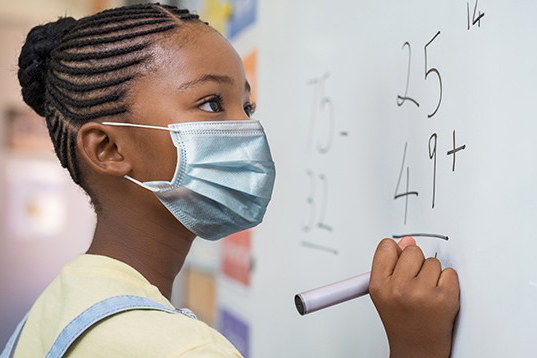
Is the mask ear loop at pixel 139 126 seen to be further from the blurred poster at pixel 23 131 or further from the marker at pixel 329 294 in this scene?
the blurred poster at pixel 23 131

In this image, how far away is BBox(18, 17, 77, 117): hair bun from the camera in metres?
0.74

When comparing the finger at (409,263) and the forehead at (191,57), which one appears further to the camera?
the forehead at (191,57)

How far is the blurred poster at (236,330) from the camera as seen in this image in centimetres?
119

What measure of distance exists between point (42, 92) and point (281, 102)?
0.41 metres

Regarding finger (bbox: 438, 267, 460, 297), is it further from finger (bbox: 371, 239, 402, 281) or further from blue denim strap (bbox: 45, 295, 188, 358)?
blue denim strap (bbox: 45, 295, 188, 358)

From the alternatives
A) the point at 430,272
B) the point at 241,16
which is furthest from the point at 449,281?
the point at 241,16

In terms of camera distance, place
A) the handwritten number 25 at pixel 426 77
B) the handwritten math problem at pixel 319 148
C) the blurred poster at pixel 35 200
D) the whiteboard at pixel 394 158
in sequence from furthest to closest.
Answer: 1. the blurred poster at pixel 35 200
2. the handwritten math problem at pixel 319 148
3. the handwritten number 25 at pixel 426 77
4. the whiteboard at pixel 394 158

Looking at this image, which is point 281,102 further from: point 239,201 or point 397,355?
point 397,355

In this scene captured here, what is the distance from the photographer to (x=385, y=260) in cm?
58

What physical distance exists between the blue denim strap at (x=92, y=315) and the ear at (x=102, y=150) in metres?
0.15

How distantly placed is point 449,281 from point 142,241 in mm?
306

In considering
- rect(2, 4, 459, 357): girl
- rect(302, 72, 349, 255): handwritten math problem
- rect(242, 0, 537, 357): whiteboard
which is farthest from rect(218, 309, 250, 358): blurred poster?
rect(2, 4, 459, 357): girl

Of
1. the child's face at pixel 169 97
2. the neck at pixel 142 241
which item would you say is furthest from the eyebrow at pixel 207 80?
the neck at pixel 142 241

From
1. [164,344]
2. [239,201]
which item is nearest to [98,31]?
[239,201]
